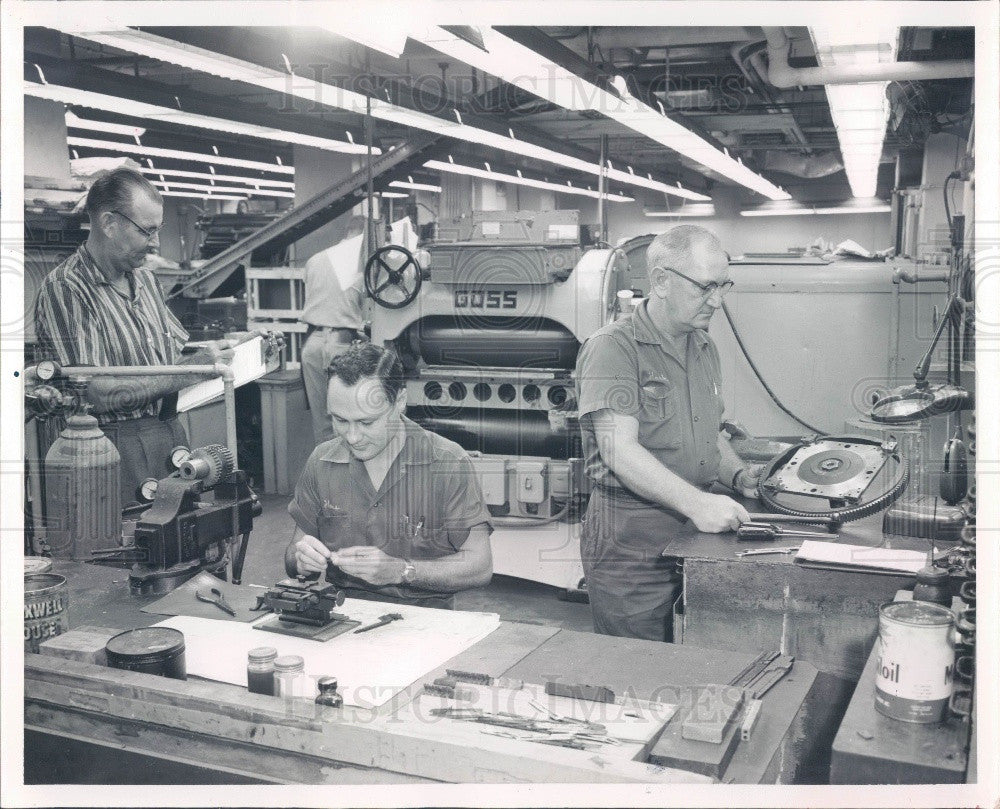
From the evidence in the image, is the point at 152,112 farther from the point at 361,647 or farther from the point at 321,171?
the point at 361,647

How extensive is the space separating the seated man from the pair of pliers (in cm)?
23

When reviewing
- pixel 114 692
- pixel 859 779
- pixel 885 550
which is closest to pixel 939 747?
pixel 859 779

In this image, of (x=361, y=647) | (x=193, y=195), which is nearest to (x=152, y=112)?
(x=361, y=647)

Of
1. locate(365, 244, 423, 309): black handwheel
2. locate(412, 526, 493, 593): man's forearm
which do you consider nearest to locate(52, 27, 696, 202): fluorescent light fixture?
locate(365, 244, 423, 309): black handwheel

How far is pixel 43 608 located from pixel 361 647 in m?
0.53

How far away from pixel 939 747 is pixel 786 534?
33.8 inches

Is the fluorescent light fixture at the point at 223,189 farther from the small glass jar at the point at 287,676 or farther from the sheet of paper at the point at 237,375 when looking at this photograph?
the small glass jar at the point at 287,676

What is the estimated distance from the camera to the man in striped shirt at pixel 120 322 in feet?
7.70

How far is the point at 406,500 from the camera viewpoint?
2117 mm

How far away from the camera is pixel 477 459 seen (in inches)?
146

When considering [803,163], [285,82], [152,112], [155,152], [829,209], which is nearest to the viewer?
[285,82]

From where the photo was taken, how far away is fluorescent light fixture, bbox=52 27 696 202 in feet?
10.8

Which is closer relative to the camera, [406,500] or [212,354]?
[406,500]

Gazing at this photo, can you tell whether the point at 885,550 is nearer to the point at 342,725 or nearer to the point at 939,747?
the point at 939,747
